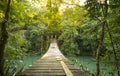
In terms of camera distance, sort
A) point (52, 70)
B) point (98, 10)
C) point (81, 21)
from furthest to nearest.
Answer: point (81, 21) → point (52, 70) → point (98, 10)

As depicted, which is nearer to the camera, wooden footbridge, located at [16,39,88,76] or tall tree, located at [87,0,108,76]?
tall tree, located at [87,0,108,76]

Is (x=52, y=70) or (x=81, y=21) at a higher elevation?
(x=81, y=21)

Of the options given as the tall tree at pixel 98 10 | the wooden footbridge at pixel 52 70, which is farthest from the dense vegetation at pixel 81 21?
the wooden footbridge at pixel 52 70

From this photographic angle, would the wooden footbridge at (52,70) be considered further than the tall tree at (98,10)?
Yes

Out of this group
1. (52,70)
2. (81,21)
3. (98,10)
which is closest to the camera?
(98,10)

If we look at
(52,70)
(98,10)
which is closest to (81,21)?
(52,70)

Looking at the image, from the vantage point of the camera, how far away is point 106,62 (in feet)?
13.8

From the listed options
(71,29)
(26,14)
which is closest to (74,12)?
(26,14)

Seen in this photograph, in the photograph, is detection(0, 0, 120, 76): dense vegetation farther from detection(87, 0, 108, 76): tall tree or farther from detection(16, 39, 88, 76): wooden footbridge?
detection(16, 39, 88, 76): wooden footbridge

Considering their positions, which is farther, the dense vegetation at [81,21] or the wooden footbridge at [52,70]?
the wooden footbridge at [52,70]

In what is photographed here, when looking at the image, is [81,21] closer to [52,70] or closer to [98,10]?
[52,70]

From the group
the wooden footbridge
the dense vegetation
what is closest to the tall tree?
the dense vegetation

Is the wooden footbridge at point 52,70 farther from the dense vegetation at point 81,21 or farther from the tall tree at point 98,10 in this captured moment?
the tall tree at point 98,10

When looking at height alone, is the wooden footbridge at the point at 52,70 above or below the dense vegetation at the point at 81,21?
below
